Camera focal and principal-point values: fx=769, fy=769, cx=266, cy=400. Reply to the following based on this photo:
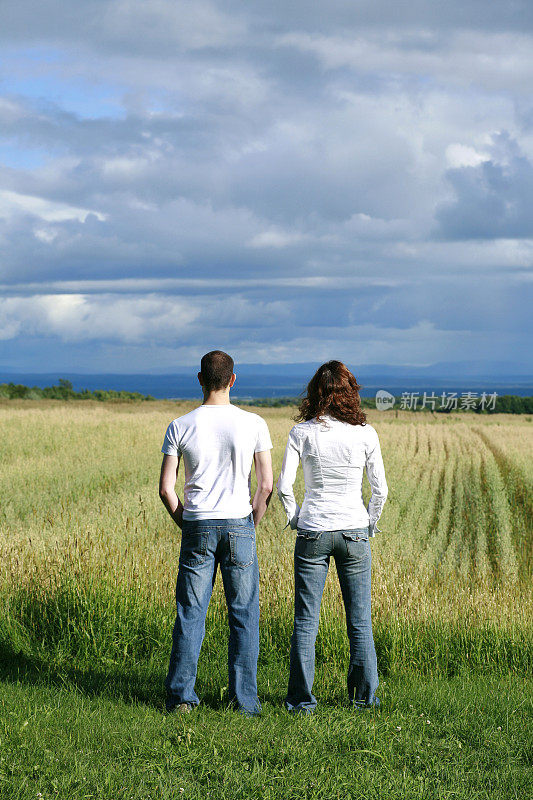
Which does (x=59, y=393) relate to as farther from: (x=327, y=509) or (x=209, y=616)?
(x=327, y=509)

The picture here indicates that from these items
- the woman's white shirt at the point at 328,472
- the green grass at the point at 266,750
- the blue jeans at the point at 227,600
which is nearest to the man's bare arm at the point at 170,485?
the blue jeans at the point at 227,600

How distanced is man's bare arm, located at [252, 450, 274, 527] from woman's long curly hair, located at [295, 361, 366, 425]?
48cm

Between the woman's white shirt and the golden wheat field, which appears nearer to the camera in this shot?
the woman's white shirt

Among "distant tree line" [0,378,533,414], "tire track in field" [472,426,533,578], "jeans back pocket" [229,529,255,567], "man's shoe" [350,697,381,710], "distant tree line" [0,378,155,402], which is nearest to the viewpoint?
"jeans back pocket" [229,529,255,567]

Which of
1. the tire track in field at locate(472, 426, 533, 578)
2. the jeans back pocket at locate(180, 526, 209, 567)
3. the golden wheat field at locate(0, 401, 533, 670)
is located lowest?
the tire track in field at locate(472, 426, 533, 578)

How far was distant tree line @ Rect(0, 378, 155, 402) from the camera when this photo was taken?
3029 inches

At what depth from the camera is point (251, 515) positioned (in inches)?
226

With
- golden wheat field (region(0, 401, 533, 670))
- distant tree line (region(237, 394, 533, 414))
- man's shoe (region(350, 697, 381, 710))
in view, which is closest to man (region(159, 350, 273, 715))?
man's shoe (region(350, 697, 381, 710))

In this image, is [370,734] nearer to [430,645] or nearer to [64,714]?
[64,714]

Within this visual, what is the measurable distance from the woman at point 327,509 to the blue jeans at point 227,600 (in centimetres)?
32

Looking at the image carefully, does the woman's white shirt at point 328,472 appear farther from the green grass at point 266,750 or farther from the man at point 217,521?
the green grass at point 266,750

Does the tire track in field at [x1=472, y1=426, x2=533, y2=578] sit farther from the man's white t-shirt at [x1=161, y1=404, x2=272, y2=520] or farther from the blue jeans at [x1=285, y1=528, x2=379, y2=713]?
the man's white t-shirt at [x1=161, y1=404, x2=272, y2=520]

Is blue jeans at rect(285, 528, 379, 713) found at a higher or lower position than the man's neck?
lower

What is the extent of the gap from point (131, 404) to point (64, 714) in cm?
6086
